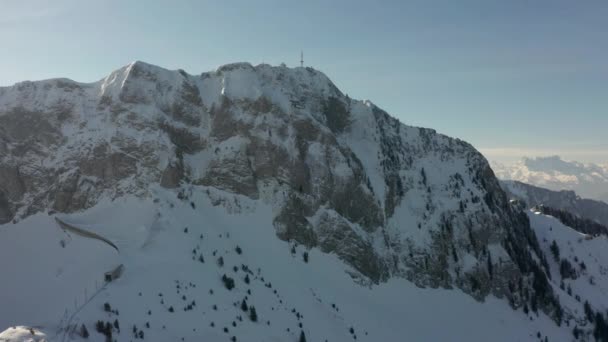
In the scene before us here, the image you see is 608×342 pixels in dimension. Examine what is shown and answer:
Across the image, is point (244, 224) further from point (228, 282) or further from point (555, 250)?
point (555, 250)

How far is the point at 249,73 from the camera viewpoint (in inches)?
4289

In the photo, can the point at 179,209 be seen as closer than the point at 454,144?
Yes

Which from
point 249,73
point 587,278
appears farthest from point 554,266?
point 249,73

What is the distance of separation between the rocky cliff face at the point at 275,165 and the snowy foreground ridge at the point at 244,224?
0.36m

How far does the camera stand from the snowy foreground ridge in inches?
2655

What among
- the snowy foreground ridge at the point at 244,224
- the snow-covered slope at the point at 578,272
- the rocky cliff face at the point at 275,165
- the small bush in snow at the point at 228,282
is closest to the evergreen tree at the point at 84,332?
the snowy foreground ridge at the point at 244,224

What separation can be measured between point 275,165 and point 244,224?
14.9m

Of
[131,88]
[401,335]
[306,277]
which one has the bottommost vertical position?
[401,335]

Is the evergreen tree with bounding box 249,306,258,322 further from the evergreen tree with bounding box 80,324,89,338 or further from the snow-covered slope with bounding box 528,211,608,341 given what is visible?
the snow-covered slope with bounding box 528,211,608,341

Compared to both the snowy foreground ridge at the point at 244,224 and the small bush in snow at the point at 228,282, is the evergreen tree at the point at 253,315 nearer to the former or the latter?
the snowy foreground ridge at the point at 244,224

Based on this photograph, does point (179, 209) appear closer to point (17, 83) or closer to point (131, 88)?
point (131, 88)

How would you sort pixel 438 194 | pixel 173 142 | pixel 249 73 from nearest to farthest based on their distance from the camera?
pixel 173 142
pixel 249 73
pixel 438 194

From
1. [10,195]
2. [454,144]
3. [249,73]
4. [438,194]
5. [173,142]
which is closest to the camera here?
[10,195]

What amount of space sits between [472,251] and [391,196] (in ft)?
75.3
